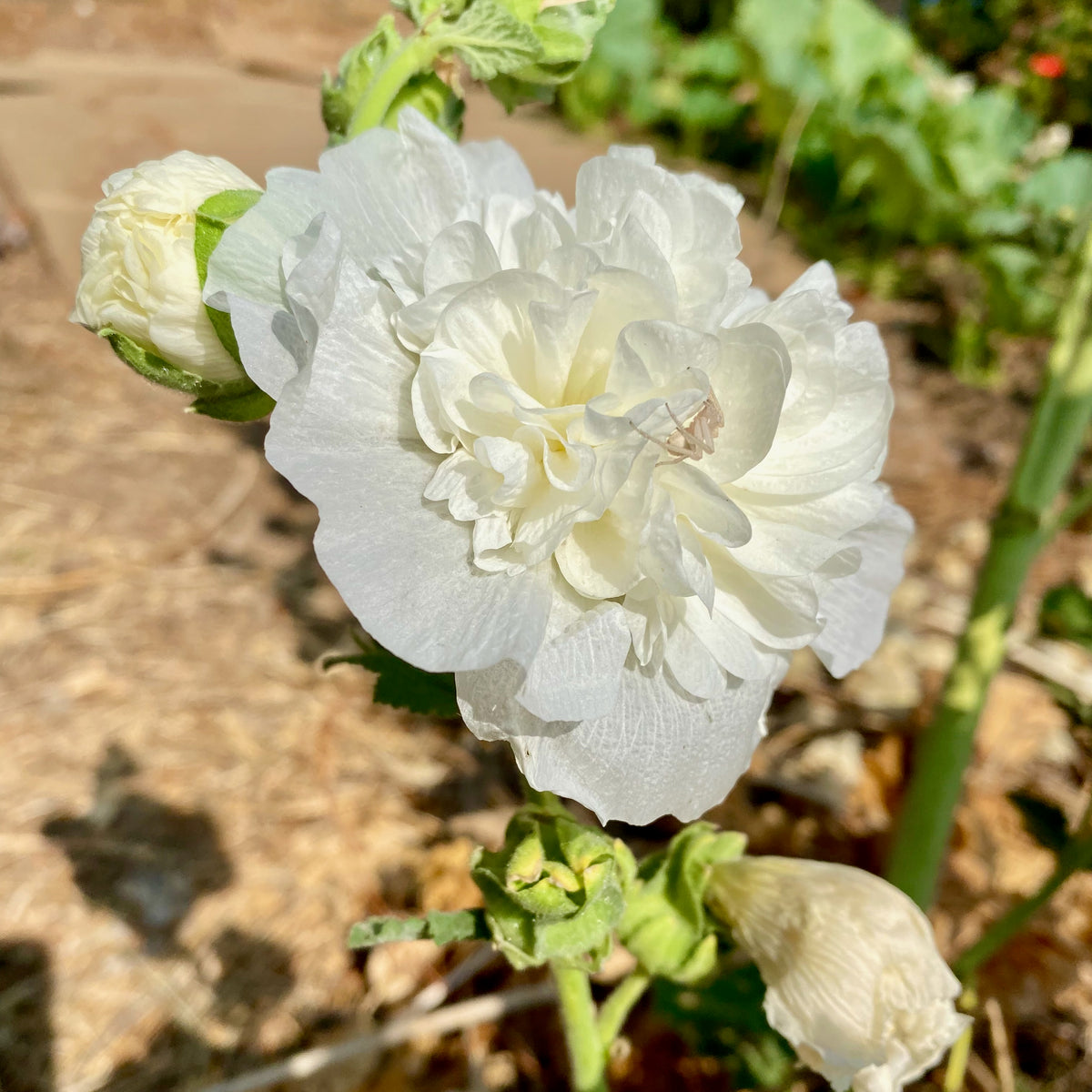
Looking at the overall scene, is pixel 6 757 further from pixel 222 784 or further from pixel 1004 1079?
pixel 1004 1079

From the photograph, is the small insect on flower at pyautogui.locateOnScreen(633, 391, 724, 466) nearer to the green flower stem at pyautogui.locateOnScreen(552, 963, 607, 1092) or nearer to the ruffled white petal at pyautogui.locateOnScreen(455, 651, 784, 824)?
the ruffled white petal at pyautogui.locateOnScreen(455, 651, 784, 824)

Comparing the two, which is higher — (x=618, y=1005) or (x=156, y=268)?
(x=156, y=268)

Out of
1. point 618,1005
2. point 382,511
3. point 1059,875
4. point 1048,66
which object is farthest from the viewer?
point 1048,66

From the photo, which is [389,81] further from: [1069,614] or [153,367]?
[1069,614]

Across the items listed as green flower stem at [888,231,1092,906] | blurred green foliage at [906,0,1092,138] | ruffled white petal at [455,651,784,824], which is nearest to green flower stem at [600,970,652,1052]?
ruffled white petal at [455,651,784,824]

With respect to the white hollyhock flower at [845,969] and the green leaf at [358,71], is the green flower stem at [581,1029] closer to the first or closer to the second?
the white hollyhock flower at [845,969]

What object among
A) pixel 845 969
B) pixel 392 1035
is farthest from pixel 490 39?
pixel 392 1035
